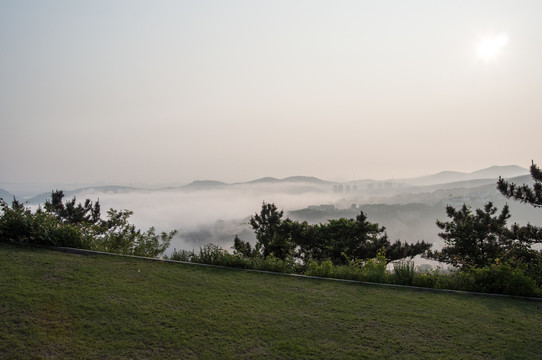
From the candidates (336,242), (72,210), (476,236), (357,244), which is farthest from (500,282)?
(72,210)

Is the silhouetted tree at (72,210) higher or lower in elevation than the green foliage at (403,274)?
higher

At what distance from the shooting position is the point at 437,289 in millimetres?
6242

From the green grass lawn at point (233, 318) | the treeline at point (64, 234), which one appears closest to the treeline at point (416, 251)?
the green grass lawn at point (233, 318)

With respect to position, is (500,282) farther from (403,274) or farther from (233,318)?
(233,318)

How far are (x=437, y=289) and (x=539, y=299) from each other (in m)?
1.76

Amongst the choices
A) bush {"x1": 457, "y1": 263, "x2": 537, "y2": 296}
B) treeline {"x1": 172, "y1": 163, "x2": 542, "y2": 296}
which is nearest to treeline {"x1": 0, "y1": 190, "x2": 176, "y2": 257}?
treeline {"x1": 172, "y1": 163, "x2": 542, "y2": 296}

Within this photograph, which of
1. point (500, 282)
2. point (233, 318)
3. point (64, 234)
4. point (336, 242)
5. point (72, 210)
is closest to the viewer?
point (233, 318)

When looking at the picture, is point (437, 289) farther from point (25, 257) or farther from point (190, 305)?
point (25, 257)

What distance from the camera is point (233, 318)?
4.41m

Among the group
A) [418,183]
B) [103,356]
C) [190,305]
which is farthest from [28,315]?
[418,183]

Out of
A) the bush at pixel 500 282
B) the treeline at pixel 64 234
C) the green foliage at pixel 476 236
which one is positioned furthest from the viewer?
the green foliage at pixel 476 236

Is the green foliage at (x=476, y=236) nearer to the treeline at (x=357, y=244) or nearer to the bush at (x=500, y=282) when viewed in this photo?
the treeline at (x=357, y=244)

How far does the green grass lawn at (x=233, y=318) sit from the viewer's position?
143 inches

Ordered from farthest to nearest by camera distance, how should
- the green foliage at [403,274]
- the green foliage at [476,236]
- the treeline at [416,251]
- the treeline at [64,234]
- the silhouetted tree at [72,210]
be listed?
the silhouetted tree at [72,210]
the green foliage at [476,236]
the treeline at [64,234]
the green foliage at [403,274]
the treeline at [416,251]
